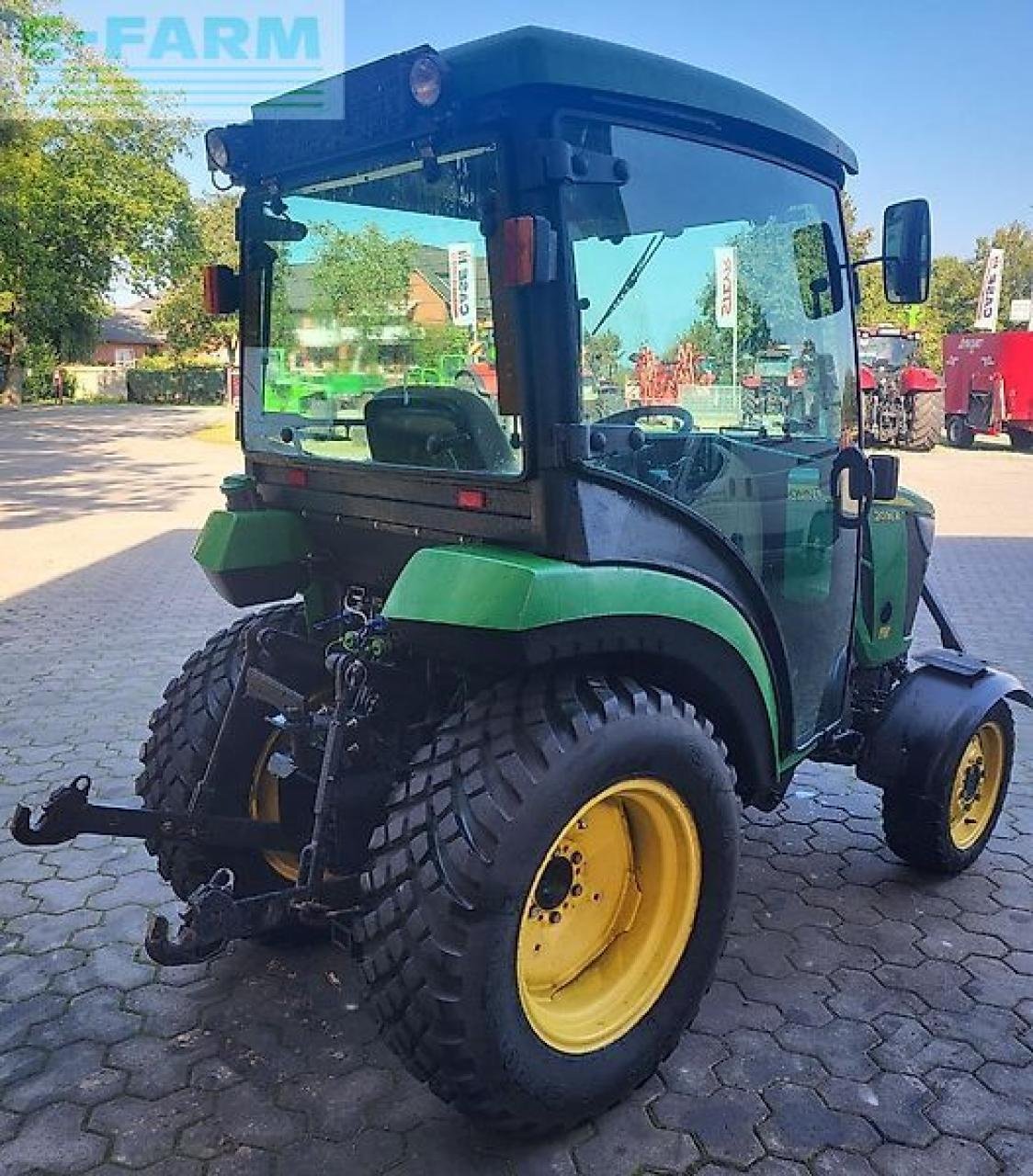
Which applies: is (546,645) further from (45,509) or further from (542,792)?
(45,509)

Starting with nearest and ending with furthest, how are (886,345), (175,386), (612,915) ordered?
(612,915), (886,345), (175,386)

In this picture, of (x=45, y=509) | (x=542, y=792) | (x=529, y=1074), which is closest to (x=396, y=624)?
(x=542, y=792)

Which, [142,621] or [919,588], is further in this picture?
[142,621]

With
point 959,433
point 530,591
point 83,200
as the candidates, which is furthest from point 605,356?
point 83,200

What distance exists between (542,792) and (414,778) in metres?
0.29

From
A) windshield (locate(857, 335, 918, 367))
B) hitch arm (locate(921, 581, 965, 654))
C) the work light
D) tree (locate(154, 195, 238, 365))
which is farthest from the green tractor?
tree (locate(154, 195, 238, 365))

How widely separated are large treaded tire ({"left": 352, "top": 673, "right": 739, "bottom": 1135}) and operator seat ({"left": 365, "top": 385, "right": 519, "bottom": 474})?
19.8 inches

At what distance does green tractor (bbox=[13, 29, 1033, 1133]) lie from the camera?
2.08m

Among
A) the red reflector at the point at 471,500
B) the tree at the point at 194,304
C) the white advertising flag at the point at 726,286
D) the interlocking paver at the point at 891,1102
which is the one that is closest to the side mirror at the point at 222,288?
the red reflector at the point at 471,500

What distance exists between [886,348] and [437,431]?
16075 millimetres

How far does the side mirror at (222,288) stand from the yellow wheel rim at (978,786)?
2673 mm

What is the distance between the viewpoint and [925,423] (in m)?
18.7

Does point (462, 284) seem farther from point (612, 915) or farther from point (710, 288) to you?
point (612, 915)

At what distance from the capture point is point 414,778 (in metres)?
2.19
